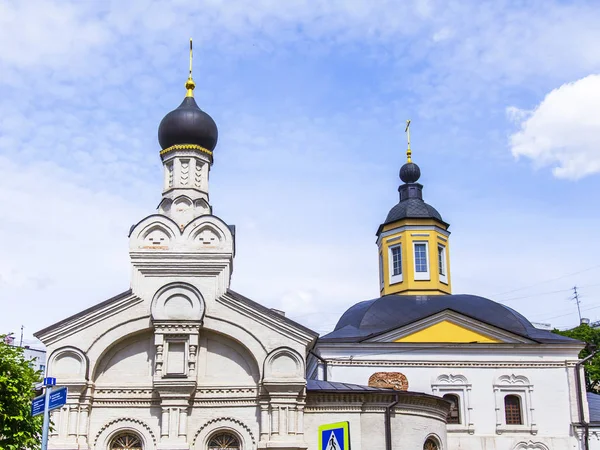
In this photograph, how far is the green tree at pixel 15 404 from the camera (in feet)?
51.2

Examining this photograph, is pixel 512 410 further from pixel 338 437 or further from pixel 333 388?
pixel 338 437

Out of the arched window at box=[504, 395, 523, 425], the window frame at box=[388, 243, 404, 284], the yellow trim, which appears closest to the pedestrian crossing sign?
the yellow trim

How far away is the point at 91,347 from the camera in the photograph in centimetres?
1864

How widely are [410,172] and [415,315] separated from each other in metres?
7.27

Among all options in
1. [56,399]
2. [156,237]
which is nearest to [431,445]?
[156,237]

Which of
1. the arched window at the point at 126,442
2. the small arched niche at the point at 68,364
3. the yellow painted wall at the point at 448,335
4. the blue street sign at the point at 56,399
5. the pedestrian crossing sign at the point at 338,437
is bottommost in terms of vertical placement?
the pedestrian crossing sign at the point at 338,437

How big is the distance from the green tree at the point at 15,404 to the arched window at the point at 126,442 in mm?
2470

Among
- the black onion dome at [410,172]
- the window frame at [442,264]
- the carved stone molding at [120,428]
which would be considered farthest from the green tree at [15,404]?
the black onion dome at [410,172]

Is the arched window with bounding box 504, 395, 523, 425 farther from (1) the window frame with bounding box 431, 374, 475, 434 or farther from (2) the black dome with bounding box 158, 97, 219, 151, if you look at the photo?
(2) the black dome with bounding box 158, 97, 219, 151

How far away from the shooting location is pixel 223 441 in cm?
1858

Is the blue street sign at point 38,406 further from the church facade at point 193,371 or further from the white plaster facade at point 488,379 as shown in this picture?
the white plaster facade at point 488,379

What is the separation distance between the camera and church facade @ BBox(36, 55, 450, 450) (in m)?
18.3

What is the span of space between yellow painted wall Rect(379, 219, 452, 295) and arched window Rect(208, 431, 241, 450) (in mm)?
12794

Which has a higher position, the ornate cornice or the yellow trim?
the yellow trim
